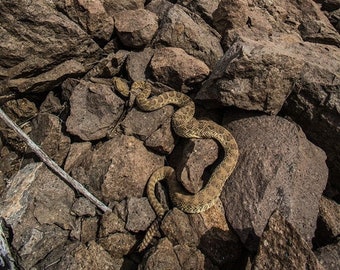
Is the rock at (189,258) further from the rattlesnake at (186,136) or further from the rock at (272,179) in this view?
the rock at (272,179)

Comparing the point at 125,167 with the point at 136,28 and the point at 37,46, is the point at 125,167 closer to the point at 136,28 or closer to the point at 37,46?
the point at 37,46

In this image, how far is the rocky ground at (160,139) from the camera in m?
7.43

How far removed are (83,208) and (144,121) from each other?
8.74 feet

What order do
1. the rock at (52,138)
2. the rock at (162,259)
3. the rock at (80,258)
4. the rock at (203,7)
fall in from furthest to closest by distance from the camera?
1. the rock at (203,7)
2. the rock at (52,138)
3. the rock at (80,258)
4. the rock at (162,259)

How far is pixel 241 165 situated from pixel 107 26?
5768 millimetres

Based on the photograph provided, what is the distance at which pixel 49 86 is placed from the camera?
10.0 m

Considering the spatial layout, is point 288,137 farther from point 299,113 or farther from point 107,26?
point 107,26

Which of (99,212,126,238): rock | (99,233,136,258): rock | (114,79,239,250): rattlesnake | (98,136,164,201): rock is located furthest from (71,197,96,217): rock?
(114,79,239,250): rattlesnake

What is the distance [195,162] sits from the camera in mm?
8273

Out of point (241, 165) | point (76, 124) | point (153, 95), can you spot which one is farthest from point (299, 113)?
point (76, 124)

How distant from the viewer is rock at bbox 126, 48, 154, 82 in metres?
10.1

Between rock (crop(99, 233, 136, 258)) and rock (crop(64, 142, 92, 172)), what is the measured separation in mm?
2180

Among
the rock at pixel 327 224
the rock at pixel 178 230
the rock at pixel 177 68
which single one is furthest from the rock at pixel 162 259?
the rock at pixel 177 68

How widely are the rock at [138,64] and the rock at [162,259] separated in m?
4.91
